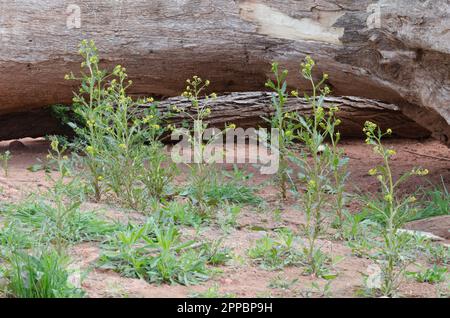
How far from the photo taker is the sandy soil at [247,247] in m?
2.67

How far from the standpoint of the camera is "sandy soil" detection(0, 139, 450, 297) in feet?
8.77

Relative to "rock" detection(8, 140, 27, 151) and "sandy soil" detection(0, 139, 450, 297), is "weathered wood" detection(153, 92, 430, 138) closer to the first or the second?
"sandy soil" detection(0, 139, 450, 297)

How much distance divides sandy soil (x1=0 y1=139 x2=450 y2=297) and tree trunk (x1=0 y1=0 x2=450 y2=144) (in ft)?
2.14

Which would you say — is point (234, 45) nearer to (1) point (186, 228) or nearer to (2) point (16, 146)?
(1) point (186, 228)

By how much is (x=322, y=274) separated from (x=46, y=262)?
113 centimetres

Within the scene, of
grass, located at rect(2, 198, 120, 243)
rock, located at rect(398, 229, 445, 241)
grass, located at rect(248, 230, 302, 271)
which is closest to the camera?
grass, located at rect(248, 230, 302, 271)

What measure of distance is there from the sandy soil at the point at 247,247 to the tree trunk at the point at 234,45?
0.65m

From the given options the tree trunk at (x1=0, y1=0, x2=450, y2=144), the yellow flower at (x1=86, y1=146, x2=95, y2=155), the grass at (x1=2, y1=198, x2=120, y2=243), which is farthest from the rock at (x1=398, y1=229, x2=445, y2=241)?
the yellow flower at (x1=86, y1=146, x2=95, y2=155)

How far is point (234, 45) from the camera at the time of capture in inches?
189

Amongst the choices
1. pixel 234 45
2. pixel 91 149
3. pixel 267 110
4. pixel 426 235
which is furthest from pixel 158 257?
pixel 267 110

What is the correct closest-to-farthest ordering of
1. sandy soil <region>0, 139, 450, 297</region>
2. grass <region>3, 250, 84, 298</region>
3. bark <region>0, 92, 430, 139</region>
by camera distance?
grass <region>3, 250, 84, 298</region> < sandy soil <region>0, 139, 450, 297</region> < bark <region>0, 92, 430, 139</region>

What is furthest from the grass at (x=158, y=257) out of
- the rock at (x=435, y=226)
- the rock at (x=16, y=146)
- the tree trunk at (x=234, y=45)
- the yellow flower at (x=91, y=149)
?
the rock at (x=16, y=146)
